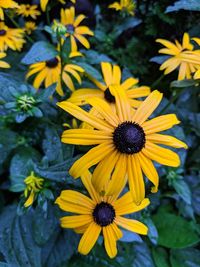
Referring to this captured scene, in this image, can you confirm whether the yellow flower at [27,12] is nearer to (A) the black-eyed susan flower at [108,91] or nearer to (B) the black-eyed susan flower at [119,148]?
(A) the black-eyed susan flower at [108,91]

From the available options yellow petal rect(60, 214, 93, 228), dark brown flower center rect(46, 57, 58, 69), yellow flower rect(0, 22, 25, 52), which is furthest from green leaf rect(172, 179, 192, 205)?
yellow flower rect(0, 22, 25, 52)

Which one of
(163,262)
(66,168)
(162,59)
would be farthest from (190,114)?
(66,168)

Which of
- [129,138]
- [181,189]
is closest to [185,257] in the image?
[181,189]

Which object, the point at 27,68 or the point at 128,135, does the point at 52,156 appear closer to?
the point at 128,135

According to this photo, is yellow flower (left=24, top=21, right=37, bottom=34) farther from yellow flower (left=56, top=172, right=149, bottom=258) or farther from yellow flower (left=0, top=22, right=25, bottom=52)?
yellow flower (left=56, top=172, right=149, bottom=258)

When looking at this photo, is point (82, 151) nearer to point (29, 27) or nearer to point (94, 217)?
point (94, 217)

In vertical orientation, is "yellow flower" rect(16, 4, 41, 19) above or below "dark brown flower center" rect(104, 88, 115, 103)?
above
